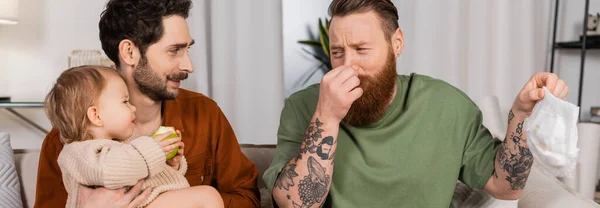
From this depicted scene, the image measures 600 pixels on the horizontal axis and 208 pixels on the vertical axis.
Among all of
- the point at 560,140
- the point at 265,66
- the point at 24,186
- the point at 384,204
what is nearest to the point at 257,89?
the point at 265,66

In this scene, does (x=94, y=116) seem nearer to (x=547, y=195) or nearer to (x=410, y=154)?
(x=410, y=154)

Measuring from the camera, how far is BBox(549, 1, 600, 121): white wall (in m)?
3.52

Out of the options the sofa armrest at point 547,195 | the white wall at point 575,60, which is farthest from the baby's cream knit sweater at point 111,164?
the white wall at point 575,60

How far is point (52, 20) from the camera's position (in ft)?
11.1

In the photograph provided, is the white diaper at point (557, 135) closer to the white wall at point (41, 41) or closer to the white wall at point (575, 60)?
the white wall at point (575, 60)

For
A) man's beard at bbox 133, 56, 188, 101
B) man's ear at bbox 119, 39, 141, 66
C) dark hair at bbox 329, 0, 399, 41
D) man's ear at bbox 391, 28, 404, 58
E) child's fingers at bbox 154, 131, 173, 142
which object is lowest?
child's fingers at bbox 154, 131, 173, 142

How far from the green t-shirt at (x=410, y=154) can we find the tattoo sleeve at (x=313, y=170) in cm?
9

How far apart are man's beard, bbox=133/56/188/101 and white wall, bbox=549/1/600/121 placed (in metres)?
2.90

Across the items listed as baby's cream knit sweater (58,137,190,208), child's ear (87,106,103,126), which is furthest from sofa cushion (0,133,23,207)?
child's ear (87,106,103,126)

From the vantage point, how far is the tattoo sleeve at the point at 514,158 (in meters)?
1.33

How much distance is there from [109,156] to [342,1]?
739 mm

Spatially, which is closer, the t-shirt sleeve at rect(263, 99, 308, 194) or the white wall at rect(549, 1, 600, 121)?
the t-shirt sleeve at rect(263, 99, 308, 194)

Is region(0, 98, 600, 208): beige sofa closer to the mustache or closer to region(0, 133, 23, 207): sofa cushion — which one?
region(0, 133, 23, 207): sofa cushion

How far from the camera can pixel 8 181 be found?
1.71 metres
